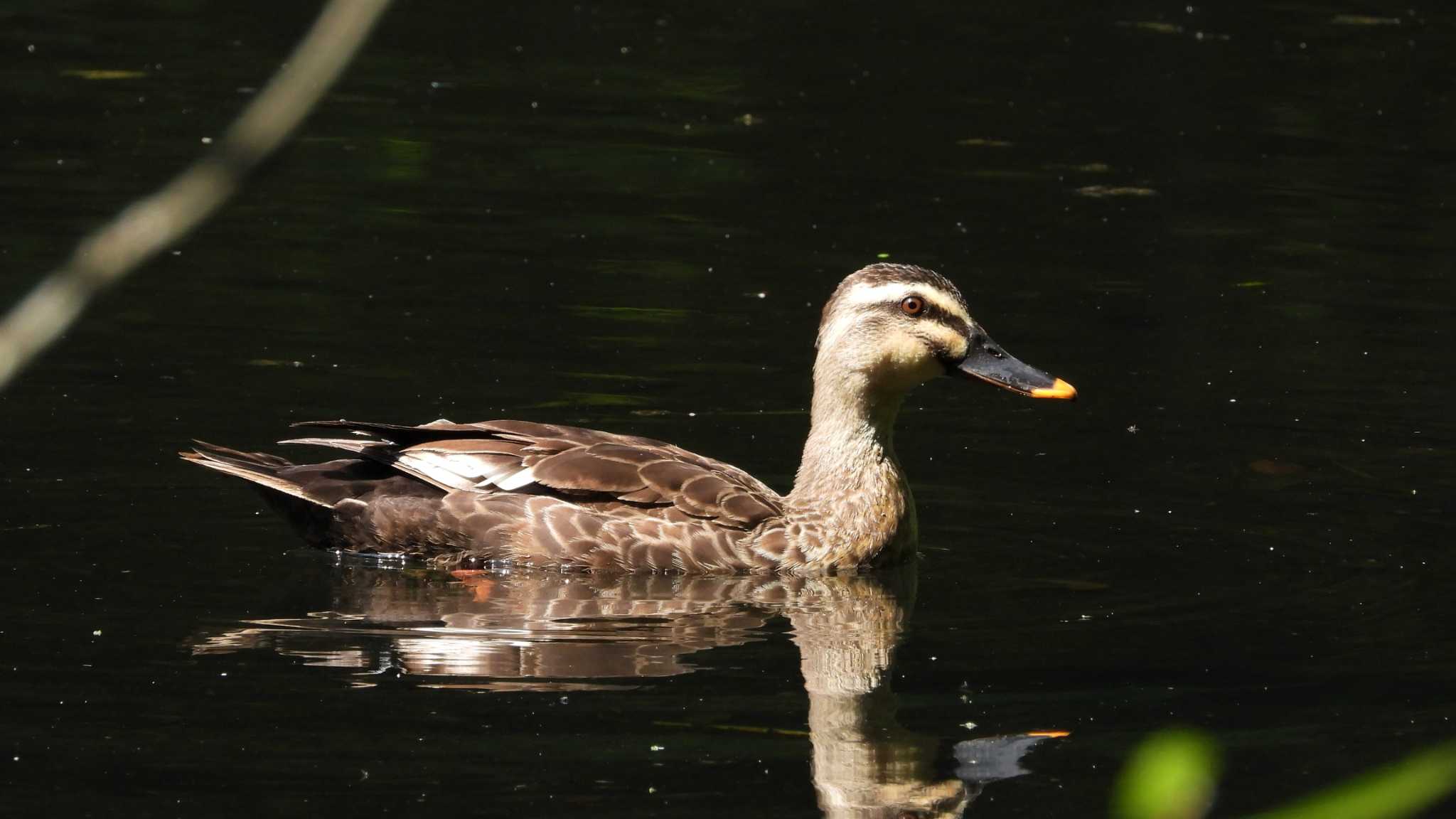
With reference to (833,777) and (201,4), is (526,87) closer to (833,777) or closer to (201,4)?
(201,4)

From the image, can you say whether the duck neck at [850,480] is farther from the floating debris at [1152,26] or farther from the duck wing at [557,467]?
the floating debris at [1152,26]

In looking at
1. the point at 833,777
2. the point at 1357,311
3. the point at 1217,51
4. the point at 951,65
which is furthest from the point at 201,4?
the point at 833,777

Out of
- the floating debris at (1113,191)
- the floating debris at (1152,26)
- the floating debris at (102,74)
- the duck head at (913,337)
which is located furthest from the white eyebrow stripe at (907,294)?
the floating debris at (1152,26)

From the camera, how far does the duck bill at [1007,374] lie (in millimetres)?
8797

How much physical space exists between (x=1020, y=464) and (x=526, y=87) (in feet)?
28.2

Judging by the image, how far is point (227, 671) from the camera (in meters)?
6.86

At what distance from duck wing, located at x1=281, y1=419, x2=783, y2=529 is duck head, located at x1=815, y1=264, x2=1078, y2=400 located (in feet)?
2.54

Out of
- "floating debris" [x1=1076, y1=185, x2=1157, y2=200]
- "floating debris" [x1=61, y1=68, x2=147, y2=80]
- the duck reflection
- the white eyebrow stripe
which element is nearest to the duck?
the white eyebrow stripe

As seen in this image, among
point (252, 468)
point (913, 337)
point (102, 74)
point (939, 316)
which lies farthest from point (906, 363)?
point (102, 74)

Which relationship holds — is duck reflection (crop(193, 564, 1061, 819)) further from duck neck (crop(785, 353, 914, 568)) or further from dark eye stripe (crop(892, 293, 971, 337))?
dark eye stripe (crop(892, 293, 971, 337))

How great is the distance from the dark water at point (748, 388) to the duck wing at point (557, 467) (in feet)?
1.37

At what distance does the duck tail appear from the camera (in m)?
8.45

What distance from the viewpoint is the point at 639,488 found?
8.58m

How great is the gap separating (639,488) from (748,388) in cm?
226
